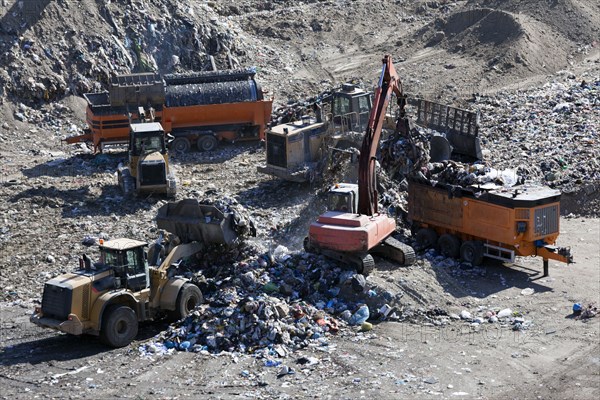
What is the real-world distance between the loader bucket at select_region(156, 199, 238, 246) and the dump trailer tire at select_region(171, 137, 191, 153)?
8.66m

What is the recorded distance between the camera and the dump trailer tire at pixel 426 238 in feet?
64.2

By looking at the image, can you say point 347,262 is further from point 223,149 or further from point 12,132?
point 12,132

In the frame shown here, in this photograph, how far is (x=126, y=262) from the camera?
15680 millimetres

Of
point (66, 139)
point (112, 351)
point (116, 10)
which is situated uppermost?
point (116, 10)

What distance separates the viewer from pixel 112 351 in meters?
15.4

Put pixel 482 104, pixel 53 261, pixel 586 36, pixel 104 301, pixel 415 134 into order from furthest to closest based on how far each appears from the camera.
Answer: pixel 586 36
pixel 482 104
pixel 415 134
pixel 53 261
pixel 104 301

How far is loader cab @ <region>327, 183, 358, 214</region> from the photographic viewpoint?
18.1 metres

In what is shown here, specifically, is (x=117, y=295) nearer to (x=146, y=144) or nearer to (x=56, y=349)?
(x=56, y=349)

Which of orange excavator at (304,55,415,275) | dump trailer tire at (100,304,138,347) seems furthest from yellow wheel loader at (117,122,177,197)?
dump trailer tire at (100,304,138,347)

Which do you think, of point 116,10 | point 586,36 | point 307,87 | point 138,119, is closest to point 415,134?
point 138,119

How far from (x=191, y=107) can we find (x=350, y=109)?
16.5 ft

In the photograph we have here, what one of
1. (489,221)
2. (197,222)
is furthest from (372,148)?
(197,222)

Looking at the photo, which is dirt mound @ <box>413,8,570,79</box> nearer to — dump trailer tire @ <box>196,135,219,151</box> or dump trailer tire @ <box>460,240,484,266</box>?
dump trailer tire @ <box>196,135,219,151</box>

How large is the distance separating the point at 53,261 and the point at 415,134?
7758mm
